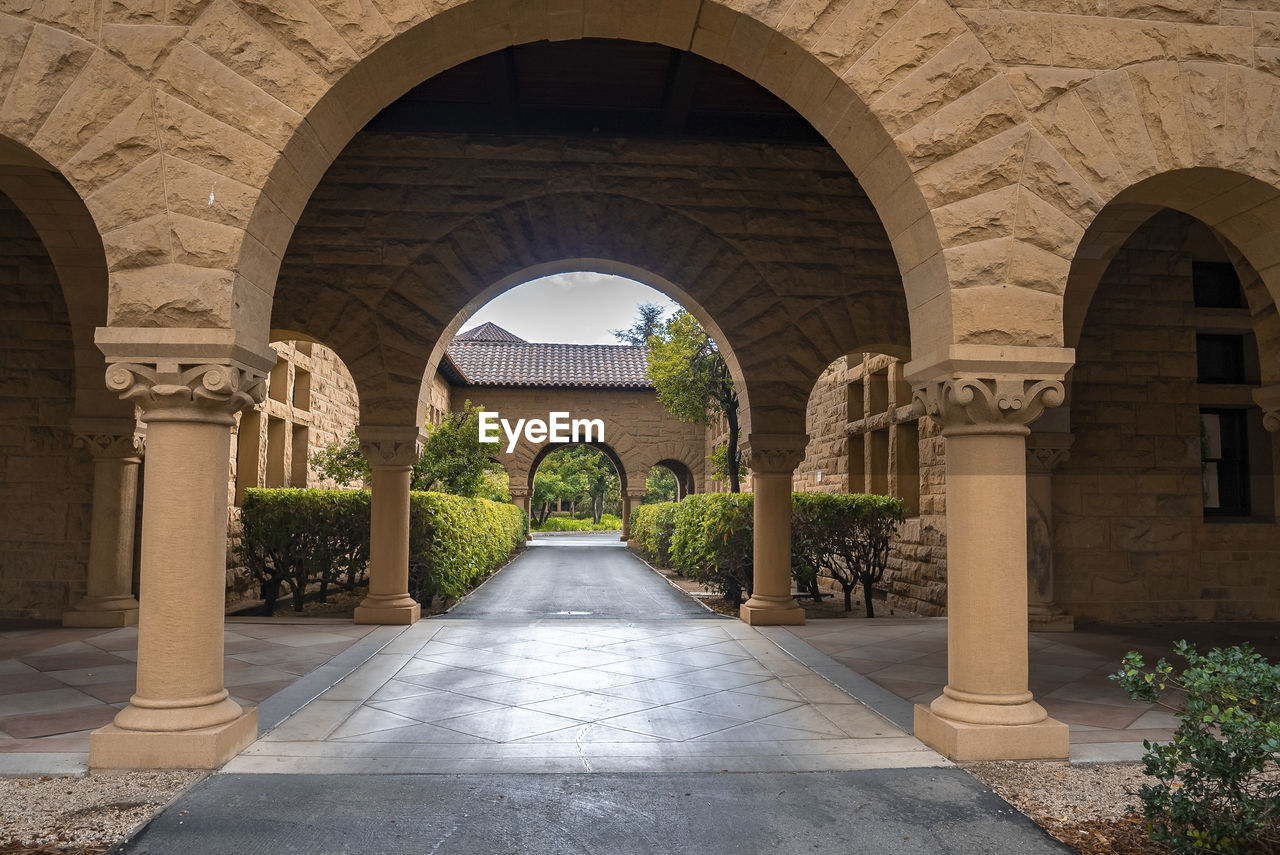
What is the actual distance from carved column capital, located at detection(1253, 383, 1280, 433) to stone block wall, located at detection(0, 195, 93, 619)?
1044cm

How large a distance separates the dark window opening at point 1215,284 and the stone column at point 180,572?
33.2 ft

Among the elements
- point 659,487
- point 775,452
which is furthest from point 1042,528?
point 659,487

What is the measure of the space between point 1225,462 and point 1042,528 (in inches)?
114

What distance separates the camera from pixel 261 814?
11.2 feet

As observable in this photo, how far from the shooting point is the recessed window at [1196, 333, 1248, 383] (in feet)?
31.9

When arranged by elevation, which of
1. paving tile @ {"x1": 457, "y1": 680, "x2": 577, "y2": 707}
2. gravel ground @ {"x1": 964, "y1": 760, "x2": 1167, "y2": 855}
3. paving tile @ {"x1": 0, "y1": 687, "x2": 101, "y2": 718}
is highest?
gravel ground @ {"x1": 964, "y1": 760, "x2": 1167, "y2": 855}

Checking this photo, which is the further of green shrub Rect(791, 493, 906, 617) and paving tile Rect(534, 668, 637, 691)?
green shrub Rect(791, 493, 906, 617)

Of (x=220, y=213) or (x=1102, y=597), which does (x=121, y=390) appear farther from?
(x=1102, y=597)

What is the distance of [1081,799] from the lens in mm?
3658

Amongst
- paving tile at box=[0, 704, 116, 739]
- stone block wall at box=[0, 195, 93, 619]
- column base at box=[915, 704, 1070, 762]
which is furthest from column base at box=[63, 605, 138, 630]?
column base at box=[915, 704, 1070, 762]

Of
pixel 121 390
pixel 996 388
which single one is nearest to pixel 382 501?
pixel 121 390

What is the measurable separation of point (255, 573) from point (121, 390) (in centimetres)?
665

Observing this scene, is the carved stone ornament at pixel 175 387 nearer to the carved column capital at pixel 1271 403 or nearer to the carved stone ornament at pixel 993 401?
the carved stone ornament at pixel 993 401

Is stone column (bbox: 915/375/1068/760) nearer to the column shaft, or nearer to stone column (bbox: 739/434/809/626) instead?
stone column (bbox: 739/434/809/626)
